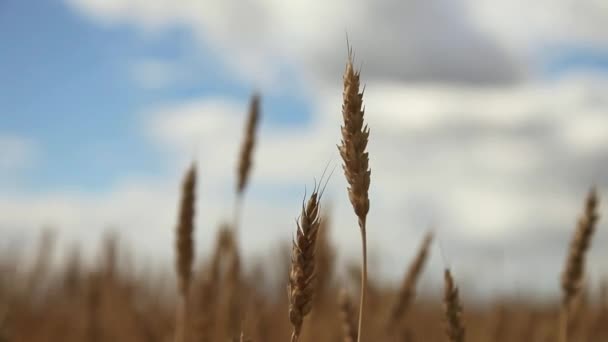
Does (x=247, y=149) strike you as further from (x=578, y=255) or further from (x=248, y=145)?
(x=578, y=255)

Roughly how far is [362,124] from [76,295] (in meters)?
9.72

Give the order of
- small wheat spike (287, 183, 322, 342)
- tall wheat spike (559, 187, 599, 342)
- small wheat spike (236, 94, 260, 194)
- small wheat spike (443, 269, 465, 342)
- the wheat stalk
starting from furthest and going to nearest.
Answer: small wheat spike (236, 94, 260, 194) → tall wheat spike (559, 187, 599, 342) → the wheat stalk → small wheat spike (443, 269, 465, 342) → small wheat spike (287, 183, 322, 342)

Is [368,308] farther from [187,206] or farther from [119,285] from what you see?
[119,285]

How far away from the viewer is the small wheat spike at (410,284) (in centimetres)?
265

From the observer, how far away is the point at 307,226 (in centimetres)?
115

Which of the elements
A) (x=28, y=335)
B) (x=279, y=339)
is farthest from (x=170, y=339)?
(x=28, y=335)

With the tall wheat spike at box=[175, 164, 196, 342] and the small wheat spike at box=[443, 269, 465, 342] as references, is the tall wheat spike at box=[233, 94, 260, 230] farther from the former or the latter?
the small wheat spike at box=[443, 269, 465, 342]

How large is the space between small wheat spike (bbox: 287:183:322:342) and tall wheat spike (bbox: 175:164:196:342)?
4.35ft

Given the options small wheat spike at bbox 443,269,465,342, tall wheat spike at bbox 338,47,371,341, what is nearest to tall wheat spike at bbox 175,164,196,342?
small wheat spike at bbox 443,269,465,342

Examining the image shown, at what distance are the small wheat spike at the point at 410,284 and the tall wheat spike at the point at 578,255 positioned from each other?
500 mm

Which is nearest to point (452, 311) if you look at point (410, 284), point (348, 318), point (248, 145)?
point (348, 318)

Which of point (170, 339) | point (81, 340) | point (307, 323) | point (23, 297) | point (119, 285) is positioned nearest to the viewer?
point (307, 323)

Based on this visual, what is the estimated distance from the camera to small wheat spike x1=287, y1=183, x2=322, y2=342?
1149mm

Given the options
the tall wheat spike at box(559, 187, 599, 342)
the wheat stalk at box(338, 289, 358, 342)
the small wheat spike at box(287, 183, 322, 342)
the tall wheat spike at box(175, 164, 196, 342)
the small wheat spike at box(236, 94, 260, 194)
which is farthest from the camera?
the small wheat spike at box(236, 94, 260, 194)
